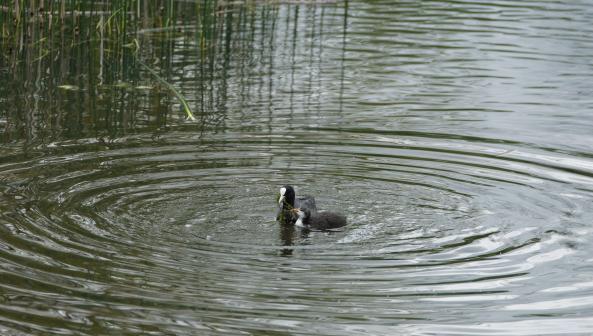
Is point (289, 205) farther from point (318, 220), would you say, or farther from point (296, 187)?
point (296, 187)

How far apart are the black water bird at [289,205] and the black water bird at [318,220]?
43 millimetres

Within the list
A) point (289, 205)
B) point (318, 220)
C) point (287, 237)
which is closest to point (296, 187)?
point (289, 205)

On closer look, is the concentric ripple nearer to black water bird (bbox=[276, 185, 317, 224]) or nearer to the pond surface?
the pond surface

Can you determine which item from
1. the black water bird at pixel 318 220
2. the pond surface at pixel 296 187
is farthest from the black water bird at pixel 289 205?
the pond surface at pixel 296 187

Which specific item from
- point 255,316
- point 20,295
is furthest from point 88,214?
point 255,316

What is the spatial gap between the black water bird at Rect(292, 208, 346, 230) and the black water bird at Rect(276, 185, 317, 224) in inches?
1.7

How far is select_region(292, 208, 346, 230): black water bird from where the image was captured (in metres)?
9.62

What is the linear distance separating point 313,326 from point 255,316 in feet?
1.40

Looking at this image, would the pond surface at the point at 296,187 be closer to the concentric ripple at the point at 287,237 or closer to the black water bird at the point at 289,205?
the concentric ripple at the point at 287,237

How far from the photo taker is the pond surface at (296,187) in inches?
304

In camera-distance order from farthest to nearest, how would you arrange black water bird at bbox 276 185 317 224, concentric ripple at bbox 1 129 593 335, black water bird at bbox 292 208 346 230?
1. black water bird at bbox 276 185 317 224
2. black water bird at bbox 292 208 346 230
3. concentric ripple at bbox 1 129 593 335

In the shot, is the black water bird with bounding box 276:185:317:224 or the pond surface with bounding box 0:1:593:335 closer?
the pond surface with bounding box 0:1:593:335

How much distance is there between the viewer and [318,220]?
9656 mm

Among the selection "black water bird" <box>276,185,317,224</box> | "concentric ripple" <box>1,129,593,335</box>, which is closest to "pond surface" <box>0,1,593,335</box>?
"concentric ripple" <box>1,129,593,335</box>
